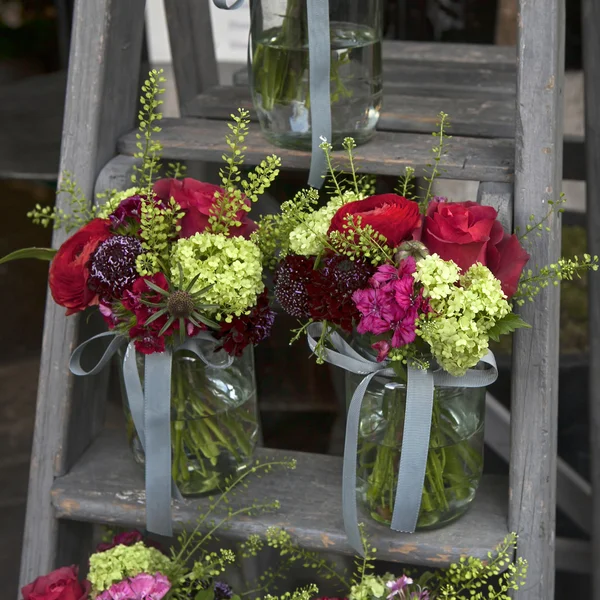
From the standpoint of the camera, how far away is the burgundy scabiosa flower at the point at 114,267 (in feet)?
3.62

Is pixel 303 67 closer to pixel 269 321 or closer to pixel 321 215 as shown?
pixel 321 215

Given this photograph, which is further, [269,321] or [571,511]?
[571,511]

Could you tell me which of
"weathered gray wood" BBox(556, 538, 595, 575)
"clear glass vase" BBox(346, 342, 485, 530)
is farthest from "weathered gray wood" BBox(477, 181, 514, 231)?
"weathered gray wood" BBox(556, 538, 595, 575)

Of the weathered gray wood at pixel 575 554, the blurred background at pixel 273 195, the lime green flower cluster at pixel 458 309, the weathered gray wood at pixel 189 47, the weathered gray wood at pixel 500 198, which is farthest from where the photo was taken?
the blurred background at pixel 273 195

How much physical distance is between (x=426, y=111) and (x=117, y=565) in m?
0.76

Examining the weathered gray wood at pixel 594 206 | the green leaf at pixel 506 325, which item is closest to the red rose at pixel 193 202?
the green leaf at pixel 506 325

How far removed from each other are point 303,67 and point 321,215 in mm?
231

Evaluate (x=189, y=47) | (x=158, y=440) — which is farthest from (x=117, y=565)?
(x=189, y=47)

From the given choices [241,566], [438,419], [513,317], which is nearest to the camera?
[513,317]

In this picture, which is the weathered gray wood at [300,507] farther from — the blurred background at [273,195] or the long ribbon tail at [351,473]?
the blurred background at [273,195]

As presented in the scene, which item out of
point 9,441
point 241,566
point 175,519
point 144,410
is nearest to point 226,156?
point 144,410

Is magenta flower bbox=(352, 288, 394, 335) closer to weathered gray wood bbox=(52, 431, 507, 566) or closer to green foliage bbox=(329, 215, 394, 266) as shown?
green foliage bbox=(329, 215, 394, 266)

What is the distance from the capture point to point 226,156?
1194 millimetres

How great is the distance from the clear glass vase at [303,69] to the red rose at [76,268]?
28 centimetres
